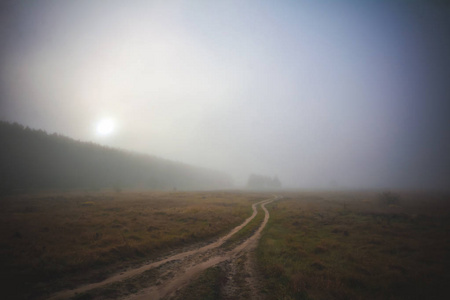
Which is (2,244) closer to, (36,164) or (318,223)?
(318,223)

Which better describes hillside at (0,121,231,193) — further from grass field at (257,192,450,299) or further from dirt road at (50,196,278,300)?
grass field at (257,192,450,299)

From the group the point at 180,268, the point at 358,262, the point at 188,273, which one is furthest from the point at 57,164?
the point at 358,262

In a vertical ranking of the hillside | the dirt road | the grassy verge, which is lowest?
the grassy verge

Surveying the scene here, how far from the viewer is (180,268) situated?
12.3 metres

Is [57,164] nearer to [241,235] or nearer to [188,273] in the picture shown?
[241,235]

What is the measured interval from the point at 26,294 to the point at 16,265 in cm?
464

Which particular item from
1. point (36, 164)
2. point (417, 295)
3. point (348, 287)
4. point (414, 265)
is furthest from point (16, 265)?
point (36, 164)

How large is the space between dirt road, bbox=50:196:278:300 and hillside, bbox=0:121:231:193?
66.8 meters

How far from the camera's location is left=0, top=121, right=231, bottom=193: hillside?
2285 inches

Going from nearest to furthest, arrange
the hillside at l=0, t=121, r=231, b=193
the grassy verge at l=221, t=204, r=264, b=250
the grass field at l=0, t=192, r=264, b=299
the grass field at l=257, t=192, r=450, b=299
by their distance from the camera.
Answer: the grass field at l=257, t=192, r=450, b=299, the grass field at l=0, t=192, r=264, b=299, the grassy verge at l=221, t=204, r=264, b=250, the hillside at l=0, t=121, r=231, b=193

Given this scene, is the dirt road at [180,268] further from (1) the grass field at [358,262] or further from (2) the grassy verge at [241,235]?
(1) the grass field at [358,262]

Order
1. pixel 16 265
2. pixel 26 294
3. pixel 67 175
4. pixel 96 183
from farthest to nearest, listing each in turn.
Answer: pixel 96 183
pixel 67 175
pixel 16 265
pixel 26 294

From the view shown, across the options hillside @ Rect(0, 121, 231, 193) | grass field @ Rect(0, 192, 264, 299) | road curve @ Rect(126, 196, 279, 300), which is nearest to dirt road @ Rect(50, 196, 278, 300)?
road curve @ Rect(126, 196, 279, 300)

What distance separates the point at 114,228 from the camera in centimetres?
2108
